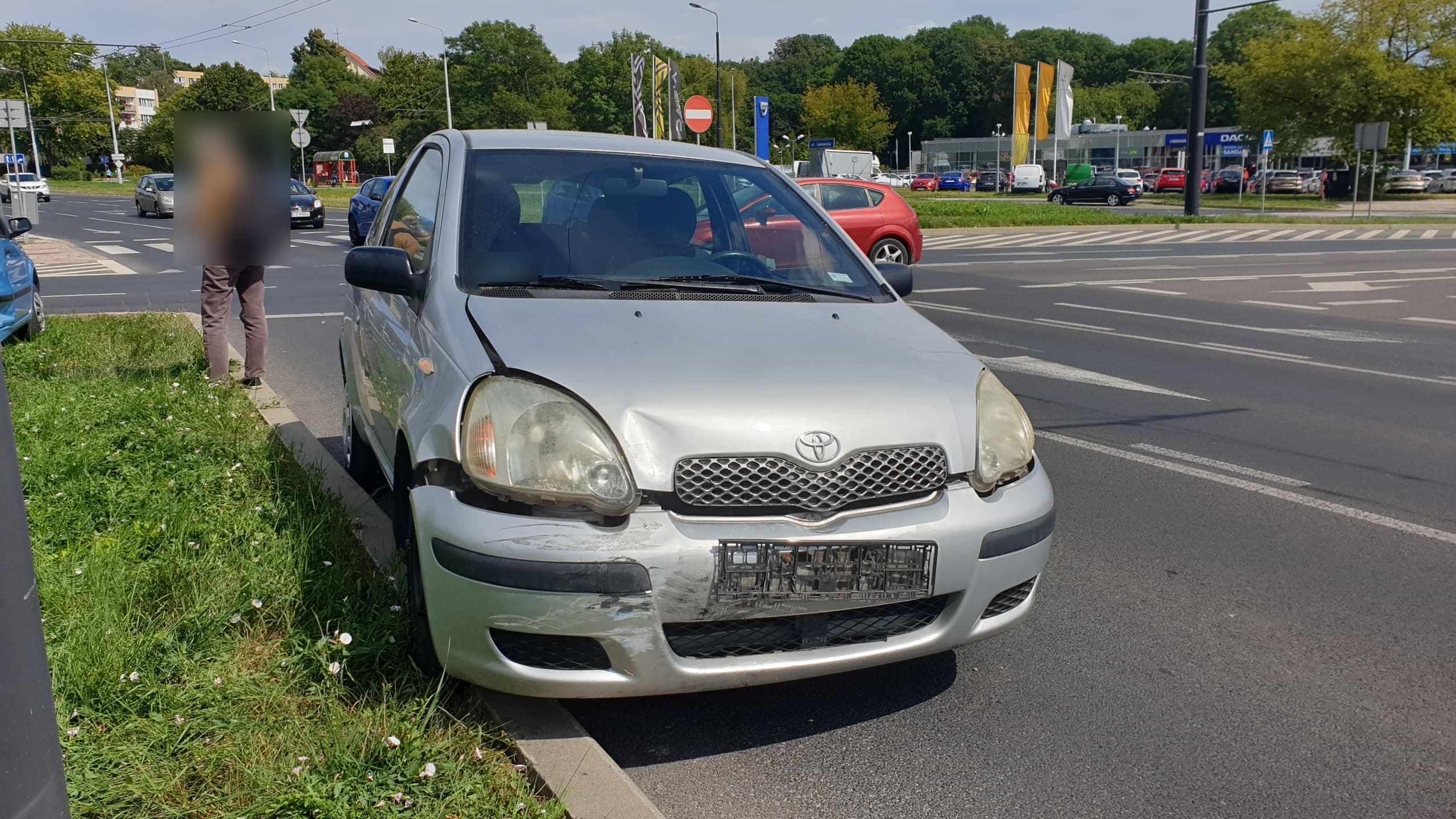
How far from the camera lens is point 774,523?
274 centimetres

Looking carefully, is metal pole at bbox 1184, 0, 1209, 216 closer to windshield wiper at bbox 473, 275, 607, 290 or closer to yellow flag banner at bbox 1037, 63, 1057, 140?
yellow flag banner at bbox 1037, 63, 1057, 140

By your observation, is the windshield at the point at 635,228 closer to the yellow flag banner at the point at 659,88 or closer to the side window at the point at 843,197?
the side window at the point at 843,197

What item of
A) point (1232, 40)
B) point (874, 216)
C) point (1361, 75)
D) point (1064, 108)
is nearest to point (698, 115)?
point (874, 216)

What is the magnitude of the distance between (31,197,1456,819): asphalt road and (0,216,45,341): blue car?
85.0 inches

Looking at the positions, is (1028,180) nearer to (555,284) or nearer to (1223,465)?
(1223,465)

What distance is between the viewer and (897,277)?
4.43 metres

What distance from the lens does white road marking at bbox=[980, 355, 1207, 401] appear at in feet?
27.3

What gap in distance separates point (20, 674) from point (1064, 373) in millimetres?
8117

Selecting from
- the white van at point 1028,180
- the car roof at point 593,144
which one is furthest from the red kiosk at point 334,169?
the car roof at point 593,144

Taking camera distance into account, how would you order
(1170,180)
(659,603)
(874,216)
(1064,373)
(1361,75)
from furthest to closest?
1. (1170,180)
2. (1361,75)
3. (874,216)
4. (1064,373)
5. (659,603)

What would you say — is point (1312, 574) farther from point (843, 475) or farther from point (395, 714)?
point (395, 714)

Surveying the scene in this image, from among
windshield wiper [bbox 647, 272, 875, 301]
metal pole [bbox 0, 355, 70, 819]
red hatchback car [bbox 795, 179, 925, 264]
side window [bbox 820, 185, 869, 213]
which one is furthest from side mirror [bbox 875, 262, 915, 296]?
side window [bbox 820, 185, 869, 213]

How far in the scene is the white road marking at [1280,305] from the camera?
13617mm

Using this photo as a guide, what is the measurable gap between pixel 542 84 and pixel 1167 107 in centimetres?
5670
